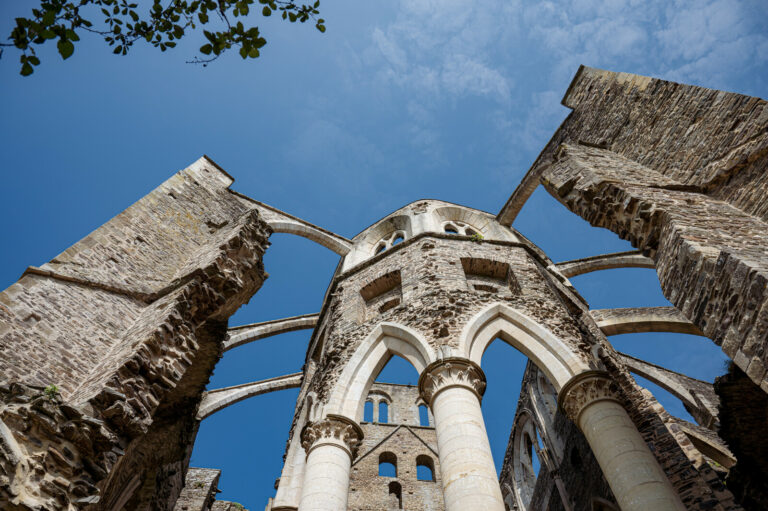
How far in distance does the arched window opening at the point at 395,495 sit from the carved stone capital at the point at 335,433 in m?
7.94

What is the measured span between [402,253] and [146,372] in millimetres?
6434

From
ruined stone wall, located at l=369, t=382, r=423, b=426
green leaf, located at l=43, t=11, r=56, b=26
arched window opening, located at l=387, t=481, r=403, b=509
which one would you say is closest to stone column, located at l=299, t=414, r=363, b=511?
green leaf, located at l=43, t=11, r=56, b=26

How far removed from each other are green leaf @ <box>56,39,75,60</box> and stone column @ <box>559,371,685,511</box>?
246 inches

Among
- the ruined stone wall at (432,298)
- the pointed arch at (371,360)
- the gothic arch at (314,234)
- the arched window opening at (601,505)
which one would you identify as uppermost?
the gothic arch at (314,234)

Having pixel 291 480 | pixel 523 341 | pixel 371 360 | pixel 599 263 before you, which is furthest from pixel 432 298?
pixel 599 263

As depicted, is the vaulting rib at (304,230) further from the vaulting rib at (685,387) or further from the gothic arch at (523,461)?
the vaulting rib at (685,387)

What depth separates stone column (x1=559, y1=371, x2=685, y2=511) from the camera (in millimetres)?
5270

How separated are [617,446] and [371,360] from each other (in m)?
3.72

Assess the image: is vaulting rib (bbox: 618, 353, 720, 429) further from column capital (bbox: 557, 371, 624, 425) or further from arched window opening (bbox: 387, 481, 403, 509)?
arched window opening (bbox: 387, 481, 403, 509)

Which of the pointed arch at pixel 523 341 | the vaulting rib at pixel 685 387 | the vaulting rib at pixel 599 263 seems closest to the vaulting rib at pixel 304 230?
the vaulting rib at pixel 599 263

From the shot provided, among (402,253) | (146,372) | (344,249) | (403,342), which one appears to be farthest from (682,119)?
(344,249)

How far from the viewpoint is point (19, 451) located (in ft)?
12.7

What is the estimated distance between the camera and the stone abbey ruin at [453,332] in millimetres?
4328

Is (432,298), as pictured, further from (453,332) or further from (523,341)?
(523,341)
